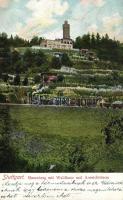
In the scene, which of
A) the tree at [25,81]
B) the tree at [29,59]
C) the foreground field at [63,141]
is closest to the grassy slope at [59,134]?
the foreground field at [63,141]

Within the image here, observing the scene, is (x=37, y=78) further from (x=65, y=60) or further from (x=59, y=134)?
(x=59, y=134)

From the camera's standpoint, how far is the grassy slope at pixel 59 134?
2371mm

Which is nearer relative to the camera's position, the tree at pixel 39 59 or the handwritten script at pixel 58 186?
the handwritten script at pixel 58 186

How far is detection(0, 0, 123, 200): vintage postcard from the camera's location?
2328mm

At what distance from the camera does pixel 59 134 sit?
94.7 inches

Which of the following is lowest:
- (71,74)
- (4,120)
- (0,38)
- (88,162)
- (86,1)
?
(88,162)

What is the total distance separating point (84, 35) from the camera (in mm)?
2471

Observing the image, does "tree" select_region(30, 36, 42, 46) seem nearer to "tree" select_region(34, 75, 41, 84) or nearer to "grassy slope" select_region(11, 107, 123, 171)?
"tree" select_region(34, 75, 41, 84)

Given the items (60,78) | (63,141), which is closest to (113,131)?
(63,141)

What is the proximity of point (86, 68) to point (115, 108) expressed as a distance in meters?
0.23

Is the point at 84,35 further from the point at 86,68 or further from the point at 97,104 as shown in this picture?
the point at 97,104

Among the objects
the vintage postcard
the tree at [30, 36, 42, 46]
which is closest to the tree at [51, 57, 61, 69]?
the vintage postcard

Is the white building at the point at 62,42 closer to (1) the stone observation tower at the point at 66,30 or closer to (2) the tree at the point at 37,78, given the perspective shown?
(1) the stone observation tower at the point at 66,30

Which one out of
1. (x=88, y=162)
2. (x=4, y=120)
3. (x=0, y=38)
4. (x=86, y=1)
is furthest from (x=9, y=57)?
(x=88, y=162)
